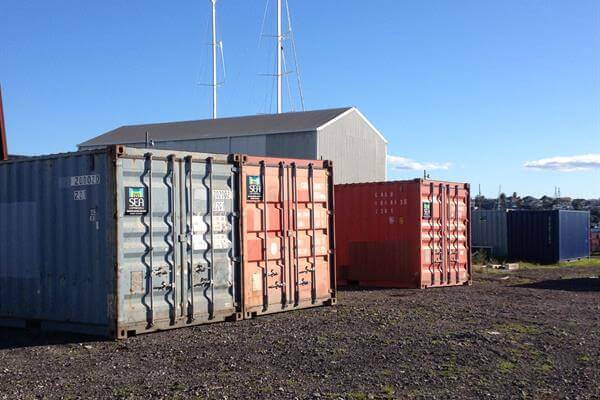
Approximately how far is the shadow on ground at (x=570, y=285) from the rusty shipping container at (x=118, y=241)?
1008 cm

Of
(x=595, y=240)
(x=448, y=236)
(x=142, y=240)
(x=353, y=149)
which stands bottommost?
(x=595, y=240)

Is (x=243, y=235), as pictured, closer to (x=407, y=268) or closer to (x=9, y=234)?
(x=9, y=234)

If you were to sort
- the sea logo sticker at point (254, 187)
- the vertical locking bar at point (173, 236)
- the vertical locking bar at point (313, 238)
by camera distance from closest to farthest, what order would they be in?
1. the vertical locking bar at point (173, 236)
2. the sea logo sticker at point (254, 187)
3. the vertical locking bar at point (313, 238)

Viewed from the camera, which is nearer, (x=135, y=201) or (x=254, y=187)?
(x=135, y=201)

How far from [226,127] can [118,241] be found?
24.1 m

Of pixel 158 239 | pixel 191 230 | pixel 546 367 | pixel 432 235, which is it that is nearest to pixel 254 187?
pixel 191 230

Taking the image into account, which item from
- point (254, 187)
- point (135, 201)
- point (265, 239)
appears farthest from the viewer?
point (265, 239)

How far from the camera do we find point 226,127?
34.0 meters

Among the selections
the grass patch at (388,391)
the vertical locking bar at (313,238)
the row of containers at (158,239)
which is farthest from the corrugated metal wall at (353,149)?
the grass patch at (388,391)

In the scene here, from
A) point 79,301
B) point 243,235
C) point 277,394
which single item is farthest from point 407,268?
point 277,394

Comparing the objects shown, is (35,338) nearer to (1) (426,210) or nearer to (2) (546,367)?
(2) (546,367)

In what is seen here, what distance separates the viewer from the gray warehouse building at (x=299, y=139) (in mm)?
30328

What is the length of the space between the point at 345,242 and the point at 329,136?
12.1 m

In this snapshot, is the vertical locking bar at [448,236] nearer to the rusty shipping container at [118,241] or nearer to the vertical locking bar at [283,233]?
the vertical locking bar at [283,233]
